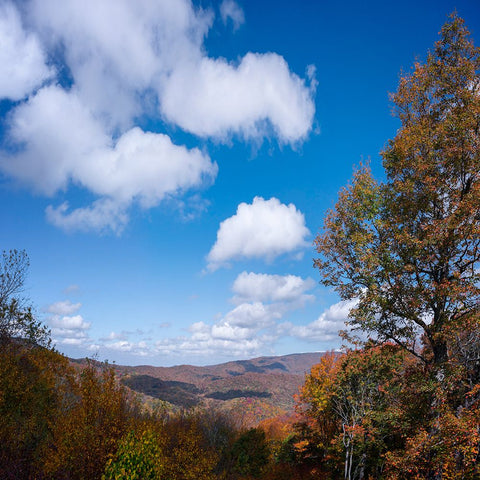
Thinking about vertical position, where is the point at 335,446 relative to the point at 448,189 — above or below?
below

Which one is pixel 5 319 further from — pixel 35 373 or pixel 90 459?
pixel 90 459

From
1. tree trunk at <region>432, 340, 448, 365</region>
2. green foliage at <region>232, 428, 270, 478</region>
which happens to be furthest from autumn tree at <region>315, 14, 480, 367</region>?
green foliage at <region>232, 428, 270, 478</region>

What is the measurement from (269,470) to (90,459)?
25.3 metres

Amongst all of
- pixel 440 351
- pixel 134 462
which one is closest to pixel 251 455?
pixel 134 462

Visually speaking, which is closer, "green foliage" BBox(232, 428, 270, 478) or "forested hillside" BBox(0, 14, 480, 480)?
"forested hillside" BBox(0, 14, 480, 480)

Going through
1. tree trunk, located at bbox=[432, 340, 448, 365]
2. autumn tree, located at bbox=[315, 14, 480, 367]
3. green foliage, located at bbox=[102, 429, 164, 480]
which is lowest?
green foliage, located at bbox=[102, 429, 164, 480]

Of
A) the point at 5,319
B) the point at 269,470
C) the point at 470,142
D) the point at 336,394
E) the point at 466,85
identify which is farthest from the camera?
the point at 269,470

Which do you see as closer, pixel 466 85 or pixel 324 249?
pixel 466 85

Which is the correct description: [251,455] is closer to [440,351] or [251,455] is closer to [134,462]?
[134,462]

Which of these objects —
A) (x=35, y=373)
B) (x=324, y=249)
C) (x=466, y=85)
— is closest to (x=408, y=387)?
(x=324, y=249)

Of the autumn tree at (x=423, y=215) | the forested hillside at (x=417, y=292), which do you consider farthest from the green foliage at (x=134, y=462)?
the autumn tree at (x=423, y=215)

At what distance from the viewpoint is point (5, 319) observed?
85.9 feet

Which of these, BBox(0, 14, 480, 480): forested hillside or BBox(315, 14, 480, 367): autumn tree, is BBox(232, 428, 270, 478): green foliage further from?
BBox(315, 14, 480, 367): autumn tree

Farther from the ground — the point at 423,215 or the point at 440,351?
the point at 423,215
